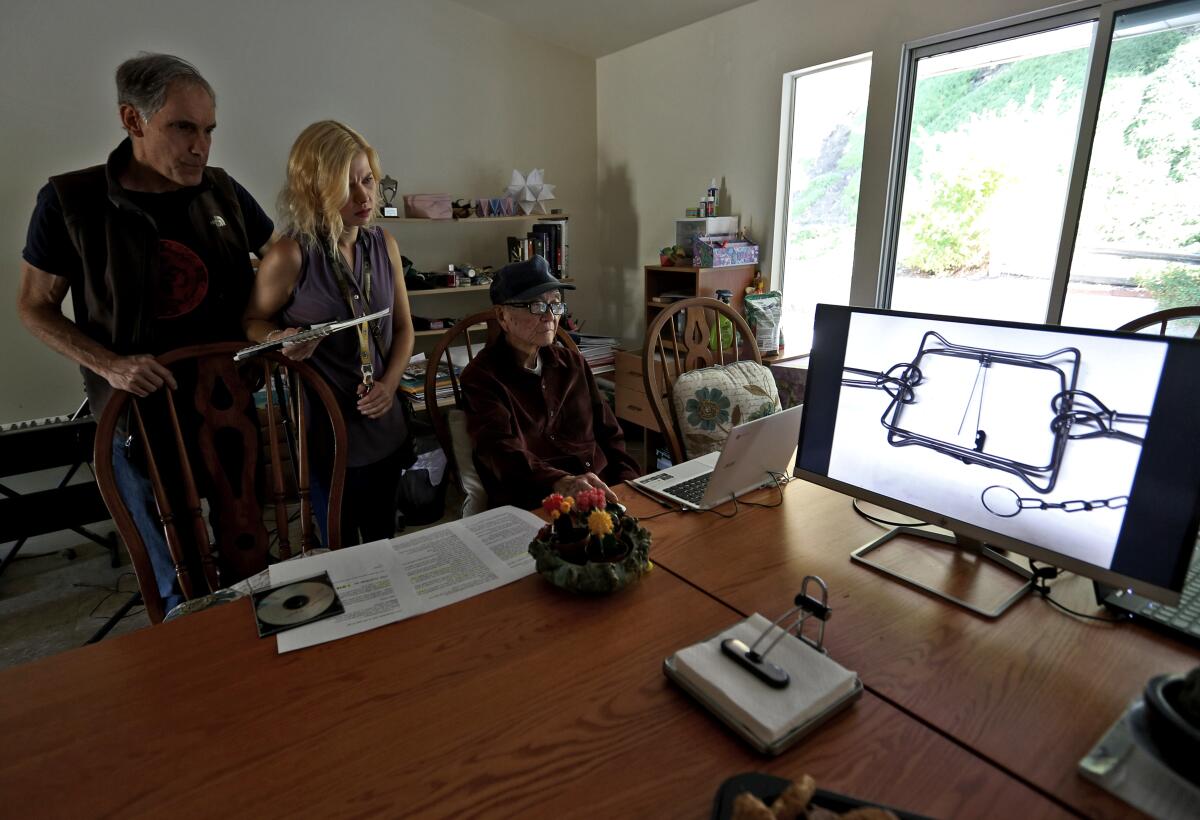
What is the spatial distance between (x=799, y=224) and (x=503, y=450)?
219cm

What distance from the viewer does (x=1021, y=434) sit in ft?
3.06

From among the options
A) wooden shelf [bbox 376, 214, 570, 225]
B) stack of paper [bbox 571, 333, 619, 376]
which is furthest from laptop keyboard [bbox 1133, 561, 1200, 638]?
wooden shelf [bbox 376, 214, 570, 225]

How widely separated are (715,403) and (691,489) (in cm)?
40

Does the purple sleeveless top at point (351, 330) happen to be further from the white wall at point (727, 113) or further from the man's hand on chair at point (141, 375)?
the white wall at point (727, 113)

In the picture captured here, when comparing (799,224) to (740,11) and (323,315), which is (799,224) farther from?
(323,315)

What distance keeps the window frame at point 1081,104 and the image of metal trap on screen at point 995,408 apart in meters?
1.73

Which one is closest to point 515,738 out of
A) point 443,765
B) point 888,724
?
point 443,765

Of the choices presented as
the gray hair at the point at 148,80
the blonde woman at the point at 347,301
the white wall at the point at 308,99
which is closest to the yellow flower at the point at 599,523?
the blonde woman at the point at 347,301

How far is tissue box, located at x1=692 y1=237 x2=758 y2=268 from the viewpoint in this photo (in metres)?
2.98

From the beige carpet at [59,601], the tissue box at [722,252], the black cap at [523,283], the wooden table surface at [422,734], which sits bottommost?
the beige carpet at [59,601]

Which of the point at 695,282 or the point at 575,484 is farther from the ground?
the point at 695,282

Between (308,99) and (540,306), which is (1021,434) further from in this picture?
(308,99)

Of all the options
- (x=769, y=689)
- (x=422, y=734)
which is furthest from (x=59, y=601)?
(x=769, y=689)

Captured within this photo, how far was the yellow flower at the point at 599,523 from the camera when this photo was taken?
99 centimetres
